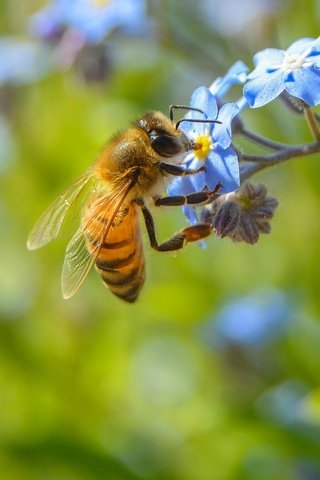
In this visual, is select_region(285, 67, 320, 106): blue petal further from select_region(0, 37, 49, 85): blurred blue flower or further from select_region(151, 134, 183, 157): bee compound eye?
select_region(0, 37, 49, 85): blurred blue flower

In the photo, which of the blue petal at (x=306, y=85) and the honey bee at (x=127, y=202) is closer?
the blue petal at (x=306, y=85)

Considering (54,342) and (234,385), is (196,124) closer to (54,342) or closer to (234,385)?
(234,385)

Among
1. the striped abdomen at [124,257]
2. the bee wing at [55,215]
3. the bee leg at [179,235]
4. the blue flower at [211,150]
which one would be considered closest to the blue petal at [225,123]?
the blue flower at [211,150]

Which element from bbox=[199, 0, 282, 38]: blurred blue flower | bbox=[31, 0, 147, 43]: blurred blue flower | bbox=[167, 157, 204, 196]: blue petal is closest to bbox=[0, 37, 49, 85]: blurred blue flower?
bbox=[31, 0, 147, 43]: blurred blue flower

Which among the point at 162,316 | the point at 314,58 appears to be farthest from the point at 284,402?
the point at 314,58

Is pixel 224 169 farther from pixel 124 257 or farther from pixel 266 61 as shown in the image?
pixel 124 257

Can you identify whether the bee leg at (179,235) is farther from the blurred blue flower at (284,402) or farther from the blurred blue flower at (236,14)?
the blurred blue flower at (236,14)
